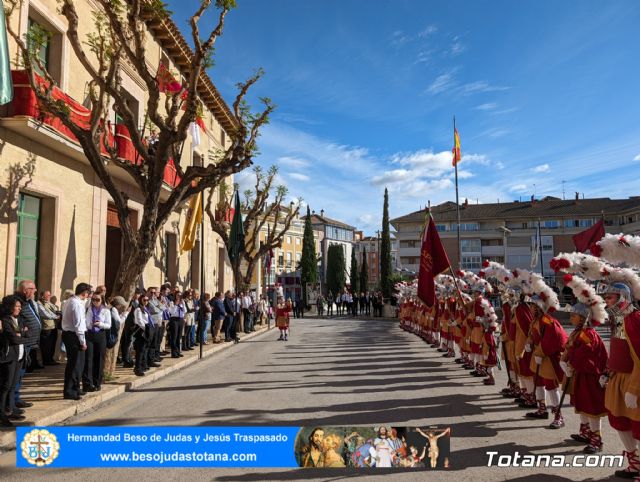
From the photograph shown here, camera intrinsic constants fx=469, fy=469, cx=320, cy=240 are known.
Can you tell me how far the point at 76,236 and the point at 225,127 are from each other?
17.1 m

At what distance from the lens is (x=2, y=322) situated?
6273 millimetres

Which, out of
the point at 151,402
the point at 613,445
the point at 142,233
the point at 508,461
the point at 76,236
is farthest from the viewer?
the point at 76,236

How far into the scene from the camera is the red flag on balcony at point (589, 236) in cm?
1711

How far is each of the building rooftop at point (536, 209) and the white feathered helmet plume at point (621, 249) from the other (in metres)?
63.4

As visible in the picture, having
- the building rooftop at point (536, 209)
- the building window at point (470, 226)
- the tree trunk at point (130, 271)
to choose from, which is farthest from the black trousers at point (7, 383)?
the building window at point (470, 226)

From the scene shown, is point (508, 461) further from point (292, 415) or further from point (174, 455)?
point (174, 455)

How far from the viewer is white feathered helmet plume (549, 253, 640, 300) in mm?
4984

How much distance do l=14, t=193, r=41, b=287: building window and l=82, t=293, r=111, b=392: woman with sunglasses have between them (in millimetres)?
4515

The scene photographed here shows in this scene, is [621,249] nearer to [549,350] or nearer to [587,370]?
[587,370]

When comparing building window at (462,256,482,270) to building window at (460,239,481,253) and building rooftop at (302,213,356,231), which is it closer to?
building window at (460,239,481,253)

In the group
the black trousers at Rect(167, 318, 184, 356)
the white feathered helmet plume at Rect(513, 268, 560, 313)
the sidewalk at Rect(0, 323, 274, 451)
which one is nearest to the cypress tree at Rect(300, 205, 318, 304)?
the black trousers at Rect(167, 318, 184, 356)

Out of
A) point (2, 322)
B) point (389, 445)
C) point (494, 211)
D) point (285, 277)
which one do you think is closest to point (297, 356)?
point (2, 322)

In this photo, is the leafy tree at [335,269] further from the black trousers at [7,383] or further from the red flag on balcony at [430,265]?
the black trousers at [7,383]

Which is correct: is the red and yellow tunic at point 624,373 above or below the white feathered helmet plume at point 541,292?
below
